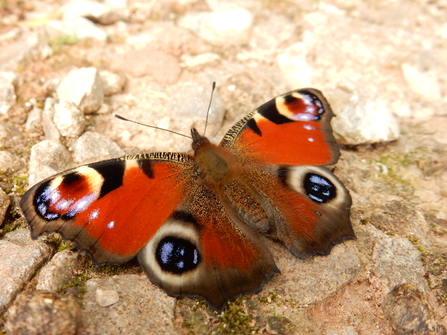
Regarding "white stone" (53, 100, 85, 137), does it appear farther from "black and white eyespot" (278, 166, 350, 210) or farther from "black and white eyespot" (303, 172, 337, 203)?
"black and white eyespot" (303, 172, 337, 203)

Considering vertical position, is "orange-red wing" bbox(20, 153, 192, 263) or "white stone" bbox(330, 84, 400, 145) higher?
"orange-red wing" bbox(20, 153, 192, 263)

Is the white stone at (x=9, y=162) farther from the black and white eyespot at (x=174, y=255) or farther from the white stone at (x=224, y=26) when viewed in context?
the white stone at (x=224, y=26)

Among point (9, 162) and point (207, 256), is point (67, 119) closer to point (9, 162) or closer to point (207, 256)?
point (9, 162)

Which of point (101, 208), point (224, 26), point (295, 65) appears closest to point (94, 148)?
point (101, 208)

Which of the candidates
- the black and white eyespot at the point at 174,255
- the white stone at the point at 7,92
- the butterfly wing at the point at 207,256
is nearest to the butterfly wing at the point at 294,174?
the butterfly wing at the point at 207,256

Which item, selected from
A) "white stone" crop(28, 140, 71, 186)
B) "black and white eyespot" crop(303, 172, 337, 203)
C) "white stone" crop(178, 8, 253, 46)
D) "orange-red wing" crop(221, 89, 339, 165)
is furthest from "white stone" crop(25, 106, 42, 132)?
"black and white eyespot" crop(303, 172, 337, 203)

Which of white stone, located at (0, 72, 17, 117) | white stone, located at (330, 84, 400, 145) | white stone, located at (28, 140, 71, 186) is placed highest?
white stone, located at (0, 72, 17, 117)

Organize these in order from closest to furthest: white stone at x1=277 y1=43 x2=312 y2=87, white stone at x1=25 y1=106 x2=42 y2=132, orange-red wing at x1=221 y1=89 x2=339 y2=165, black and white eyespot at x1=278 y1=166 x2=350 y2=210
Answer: black and white eyespot at x1=278 y1=166 x2=350 y2=210, orange-red wing at x1=221 y1=89 x2=339 y2=165, white stone at x1=25 y1=106 x2=42 y2=132, white stone at x1=277 y1=43 x2=312 y2=87

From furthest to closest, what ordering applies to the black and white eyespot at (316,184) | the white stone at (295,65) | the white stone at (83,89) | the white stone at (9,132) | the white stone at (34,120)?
the white stone at (295,65) → the white stone at (83,89) → the white stone at (34,120) → the white stone at (9,132) → the black and white eyespot at (316,184)
